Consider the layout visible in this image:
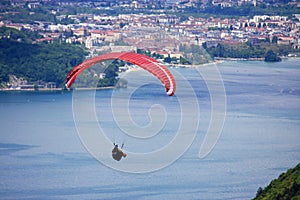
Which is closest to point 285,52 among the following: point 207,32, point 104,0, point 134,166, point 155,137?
point 207,32

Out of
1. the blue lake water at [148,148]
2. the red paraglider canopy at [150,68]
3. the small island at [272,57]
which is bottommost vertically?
the small island at [272,57]

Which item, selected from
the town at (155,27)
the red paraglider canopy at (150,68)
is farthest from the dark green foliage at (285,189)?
the town at (155,27)

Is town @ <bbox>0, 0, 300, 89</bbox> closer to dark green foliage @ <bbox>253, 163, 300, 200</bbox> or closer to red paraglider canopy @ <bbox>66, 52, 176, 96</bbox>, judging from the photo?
dark green foliage @ <bbox>253, 163, 300, 200</bbox>

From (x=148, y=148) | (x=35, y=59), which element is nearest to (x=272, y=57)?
(x=35, y=59)

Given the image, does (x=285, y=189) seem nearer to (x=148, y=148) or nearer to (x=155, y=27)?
(x=148, y=148)

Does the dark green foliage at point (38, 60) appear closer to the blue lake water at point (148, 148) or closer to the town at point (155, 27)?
the town at point (155, 27)

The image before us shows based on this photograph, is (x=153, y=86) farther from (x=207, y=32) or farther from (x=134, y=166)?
(x=207, y=32)

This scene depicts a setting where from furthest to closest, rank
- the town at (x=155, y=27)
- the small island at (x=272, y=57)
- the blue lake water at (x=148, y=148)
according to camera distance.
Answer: the small island at (x=272, y=57) < the town at (x=155, y=27) < the blue lake water at (x=148, y=148)
